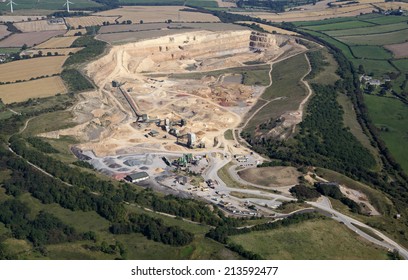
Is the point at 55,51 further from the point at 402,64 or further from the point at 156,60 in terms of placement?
the point at 402,64

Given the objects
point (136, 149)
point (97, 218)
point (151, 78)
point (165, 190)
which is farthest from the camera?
point (151, 78)

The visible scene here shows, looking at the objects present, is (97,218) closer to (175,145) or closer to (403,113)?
(175,145)

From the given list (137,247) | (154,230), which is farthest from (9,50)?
(137,247)

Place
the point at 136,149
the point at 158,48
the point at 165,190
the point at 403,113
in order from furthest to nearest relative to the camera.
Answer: the point at 158,48
the point at 403,113
the point at 136,149
the point at 165,190

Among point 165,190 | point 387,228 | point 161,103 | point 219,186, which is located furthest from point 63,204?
point 161,103

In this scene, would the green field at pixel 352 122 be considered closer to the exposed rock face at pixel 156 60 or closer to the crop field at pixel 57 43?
the exposed rock face at pixel 156 60

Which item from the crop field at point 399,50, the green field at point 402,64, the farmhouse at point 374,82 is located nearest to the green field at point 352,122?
the farmhouse at point 374,82

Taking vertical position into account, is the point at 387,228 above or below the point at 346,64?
below

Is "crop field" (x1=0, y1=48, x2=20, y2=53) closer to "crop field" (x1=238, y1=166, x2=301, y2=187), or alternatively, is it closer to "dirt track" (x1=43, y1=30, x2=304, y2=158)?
"dirt track" (x1=43, y1=30, x2=304, y2=158)

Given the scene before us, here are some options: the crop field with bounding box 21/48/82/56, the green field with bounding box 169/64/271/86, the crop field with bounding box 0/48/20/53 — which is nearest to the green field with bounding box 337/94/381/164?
the green field with bounding box 169/64/271/86
